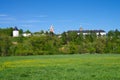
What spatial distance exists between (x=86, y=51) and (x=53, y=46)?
496 inches

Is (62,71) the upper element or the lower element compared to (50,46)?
lower

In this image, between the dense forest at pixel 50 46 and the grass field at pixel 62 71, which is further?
the dense forest at pixel 50 46

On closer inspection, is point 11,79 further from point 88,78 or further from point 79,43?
point 79,43

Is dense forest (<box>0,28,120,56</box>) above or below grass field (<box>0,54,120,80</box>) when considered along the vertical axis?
above

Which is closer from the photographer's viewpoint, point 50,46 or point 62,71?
point 62,71

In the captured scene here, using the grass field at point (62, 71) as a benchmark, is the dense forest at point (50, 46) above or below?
above

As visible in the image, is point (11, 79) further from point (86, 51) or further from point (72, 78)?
point (86, 51)

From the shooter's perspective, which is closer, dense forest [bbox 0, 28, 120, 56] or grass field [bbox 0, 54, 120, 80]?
grass field [bbox 0, 54, 120, 80]

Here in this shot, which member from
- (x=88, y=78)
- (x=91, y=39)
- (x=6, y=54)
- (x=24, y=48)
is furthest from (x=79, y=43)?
(x=88, y=78)

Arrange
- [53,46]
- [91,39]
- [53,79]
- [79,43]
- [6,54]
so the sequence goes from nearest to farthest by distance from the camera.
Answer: [53,79]
[6,54]
[53,46]
[79,43]
[91,39]

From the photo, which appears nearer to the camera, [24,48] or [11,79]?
[11,79]

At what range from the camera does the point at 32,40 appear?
107m

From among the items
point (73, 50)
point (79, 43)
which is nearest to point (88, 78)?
point (73, 50)

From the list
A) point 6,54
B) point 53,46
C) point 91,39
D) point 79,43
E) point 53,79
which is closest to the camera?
point 53,79
